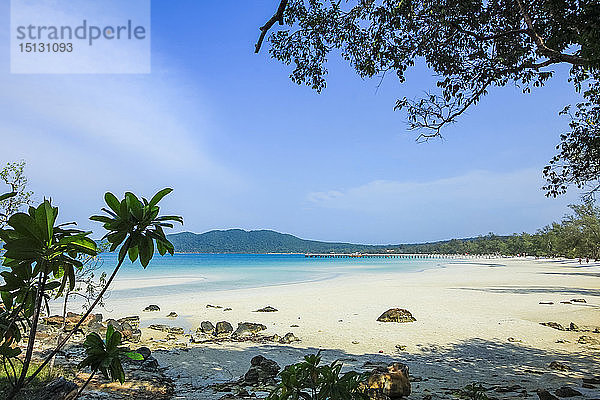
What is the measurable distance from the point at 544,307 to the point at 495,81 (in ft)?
39.9

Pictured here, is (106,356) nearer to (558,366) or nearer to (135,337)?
(558,366)

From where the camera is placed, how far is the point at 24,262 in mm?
1863

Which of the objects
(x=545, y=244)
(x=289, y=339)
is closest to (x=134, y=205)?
(x=289, y=339)

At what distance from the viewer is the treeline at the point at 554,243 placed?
46438mm

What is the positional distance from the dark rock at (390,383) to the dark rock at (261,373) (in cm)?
173

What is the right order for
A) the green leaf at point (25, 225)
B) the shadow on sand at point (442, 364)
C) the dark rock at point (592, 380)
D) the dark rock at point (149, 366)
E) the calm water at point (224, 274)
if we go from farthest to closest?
1. the calm water at point (224, 274)
2. the dark rock at point (149, 366)
3. the shadow on sand at point (442, 364)
4. the dark rock at point (592, 380)
5. the green leaf at point (25, 225)

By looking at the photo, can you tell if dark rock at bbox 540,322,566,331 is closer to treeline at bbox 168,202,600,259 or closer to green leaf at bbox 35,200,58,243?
treeline at bbox 168,202,600,259

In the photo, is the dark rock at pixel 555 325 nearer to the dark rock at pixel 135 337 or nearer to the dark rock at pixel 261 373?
the dark rock at pixel 261 373

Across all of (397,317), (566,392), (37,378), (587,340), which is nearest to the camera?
(566,392)

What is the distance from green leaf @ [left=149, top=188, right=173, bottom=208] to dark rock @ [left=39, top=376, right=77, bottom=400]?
3.77 m

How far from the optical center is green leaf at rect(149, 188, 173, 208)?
6.48 ft

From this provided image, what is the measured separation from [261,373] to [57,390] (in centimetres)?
300

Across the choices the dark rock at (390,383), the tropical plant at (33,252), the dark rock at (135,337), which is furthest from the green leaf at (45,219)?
the dark rock at (135,337)

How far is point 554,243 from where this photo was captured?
2987 inches
